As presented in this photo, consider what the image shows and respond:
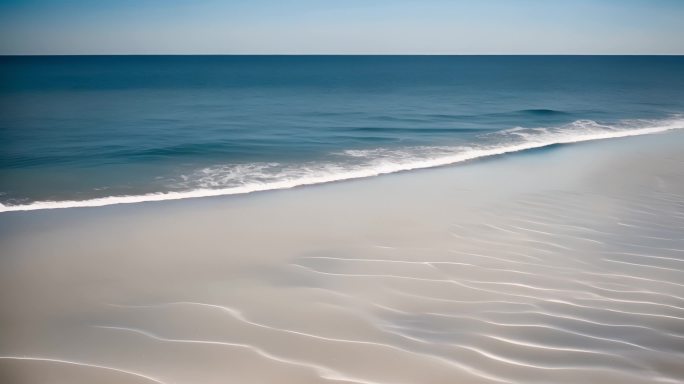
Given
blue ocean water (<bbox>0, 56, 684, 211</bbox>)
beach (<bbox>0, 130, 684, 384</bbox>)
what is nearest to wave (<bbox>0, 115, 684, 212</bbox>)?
blue ocean water (<bbox>0, 56, 684, 211</bbox>)

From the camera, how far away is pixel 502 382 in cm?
329

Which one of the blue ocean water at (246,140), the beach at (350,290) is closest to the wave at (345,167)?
the blue ocean water at (246,140)

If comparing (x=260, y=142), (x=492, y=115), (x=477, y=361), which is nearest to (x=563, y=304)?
(x=477, y=361)

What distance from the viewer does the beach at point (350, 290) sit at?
354 centimetres

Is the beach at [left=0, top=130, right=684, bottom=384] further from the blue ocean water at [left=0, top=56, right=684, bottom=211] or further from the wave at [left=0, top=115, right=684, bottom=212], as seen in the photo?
the blue ocean water at [left=0, top=56, right=684, bottom=211]

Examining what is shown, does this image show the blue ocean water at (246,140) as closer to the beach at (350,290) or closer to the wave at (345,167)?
the wave at (345,167)

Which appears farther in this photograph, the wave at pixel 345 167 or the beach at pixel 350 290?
the wave at pixel 345 167

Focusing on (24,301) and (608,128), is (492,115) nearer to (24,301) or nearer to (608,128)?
(608,128)

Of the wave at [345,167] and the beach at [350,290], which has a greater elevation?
the wave at [345,167]

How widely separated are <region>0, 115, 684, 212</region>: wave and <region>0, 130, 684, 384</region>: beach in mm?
649

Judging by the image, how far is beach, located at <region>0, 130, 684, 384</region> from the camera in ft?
11.6

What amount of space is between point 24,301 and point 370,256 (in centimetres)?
385

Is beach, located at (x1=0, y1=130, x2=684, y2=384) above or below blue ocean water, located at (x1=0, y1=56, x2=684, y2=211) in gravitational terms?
below

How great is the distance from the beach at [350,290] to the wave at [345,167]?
649 mm
